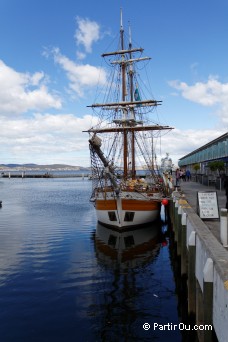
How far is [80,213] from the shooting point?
3328 centimetres

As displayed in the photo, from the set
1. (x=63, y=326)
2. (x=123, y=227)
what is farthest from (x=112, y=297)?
(x=123, y=227)

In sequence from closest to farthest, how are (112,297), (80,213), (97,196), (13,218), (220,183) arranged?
(112,297), (97,196), (220,183), (13,218), (80,213)

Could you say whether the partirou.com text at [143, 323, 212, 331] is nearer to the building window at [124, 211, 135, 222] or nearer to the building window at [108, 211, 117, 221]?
the building window at [124, 211, 135, 222]

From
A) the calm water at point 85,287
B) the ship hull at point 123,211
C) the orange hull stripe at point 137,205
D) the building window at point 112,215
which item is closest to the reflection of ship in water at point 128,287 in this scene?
the calm water at point 85,287

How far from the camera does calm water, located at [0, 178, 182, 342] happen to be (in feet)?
30.2

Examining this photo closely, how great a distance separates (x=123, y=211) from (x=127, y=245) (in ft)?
12.5

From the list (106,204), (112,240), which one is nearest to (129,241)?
(112,240)

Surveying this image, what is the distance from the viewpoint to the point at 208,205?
13820 millimetres

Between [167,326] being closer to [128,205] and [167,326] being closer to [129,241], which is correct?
[129,241]

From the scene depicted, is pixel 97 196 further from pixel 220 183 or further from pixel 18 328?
pixel 18 328

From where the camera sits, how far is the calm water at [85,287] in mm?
9195

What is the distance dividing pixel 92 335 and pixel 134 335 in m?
1.03

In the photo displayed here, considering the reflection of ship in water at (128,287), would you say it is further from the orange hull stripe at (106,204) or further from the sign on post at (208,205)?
the sign on post at (208,205)

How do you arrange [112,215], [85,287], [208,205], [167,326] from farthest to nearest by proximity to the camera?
1. [112,215]
2. [208,205]
3. [85,287]
4. [167,326]
